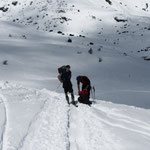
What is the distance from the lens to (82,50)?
85.4 ft

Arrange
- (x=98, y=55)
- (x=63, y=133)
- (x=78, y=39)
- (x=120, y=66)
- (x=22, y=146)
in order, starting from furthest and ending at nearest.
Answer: (x=78, y=39), (x=98, y=55), (x=120, y=66), (x=63, y=133), (x=22, y=146)

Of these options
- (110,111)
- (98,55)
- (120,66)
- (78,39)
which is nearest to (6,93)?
(110,111)

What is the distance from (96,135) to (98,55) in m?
16.9

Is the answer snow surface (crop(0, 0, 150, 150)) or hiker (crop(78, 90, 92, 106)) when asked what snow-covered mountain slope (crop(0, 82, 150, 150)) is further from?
hiker (crop(78, 90, 92, 106))

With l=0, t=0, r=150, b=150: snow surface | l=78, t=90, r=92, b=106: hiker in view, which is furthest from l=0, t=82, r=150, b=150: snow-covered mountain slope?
l=78, t=90, r=92, b=106: hiker

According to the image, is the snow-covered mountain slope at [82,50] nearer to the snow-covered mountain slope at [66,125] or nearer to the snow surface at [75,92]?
the snow surface at [75,92]

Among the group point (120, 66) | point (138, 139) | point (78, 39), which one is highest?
point (78, 39)

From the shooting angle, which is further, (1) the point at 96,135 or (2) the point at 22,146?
(1) the point at 96,135

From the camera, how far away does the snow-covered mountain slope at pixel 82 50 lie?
17547 millimetres

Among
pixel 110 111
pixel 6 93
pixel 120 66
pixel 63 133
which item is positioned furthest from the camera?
pixel 120 66

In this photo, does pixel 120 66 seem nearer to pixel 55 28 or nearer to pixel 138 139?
pixel 138 139

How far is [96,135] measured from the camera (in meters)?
8.27

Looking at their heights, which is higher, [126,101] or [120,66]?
[120,66]

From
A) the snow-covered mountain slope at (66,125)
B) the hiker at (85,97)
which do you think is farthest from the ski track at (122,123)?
the hiker at (85,97)
